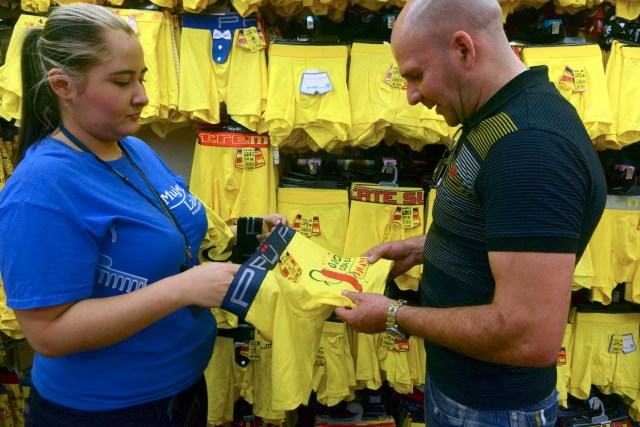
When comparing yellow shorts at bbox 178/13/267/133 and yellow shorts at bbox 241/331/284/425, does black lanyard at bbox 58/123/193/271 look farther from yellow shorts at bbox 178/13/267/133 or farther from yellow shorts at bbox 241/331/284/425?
yellow shorts at bbox 241/331/284/425

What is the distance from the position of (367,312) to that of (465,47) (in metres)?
0.58

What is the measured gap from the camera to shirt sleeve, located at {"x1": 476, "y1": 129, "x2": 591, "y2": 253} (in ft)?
2.57

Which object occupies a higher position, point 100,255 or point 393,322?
point 100,255

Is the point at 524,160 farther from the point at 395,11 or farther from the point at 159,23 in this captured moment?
the point at 159,23

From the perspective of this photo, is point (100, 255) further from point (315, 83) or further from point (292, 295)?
point (315, 83)

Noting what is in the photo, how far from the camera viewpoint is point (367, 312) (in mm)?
1071

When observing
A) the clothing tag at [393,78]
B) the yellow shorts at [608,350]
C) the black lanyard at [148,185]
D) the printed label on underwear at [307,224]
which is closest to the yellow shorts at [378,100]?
the clothing tag at [393,78]

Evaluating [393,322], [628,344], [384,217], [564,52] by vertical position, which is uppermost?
[564,52]

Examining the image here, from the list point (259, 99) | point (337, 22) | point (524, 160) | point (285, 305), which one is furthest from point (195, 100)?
point (524, 160)

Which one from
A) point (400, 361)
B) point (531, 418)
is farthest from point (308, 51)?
point (531, 418)

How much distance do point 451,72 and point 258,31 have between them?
1282mm

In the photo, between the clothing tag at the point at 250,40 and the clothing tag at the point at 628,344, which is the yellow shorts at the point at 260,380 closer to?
the clothing tag at the point at 250,40

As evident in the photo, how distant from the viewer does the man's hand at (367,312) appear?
106cm

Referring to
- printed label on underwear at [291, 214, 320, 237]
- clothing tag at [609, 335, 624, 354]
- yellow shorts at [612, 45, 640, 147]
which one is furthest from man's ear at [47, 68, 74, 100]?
clothing tag at [609, 335, 624, 354]
